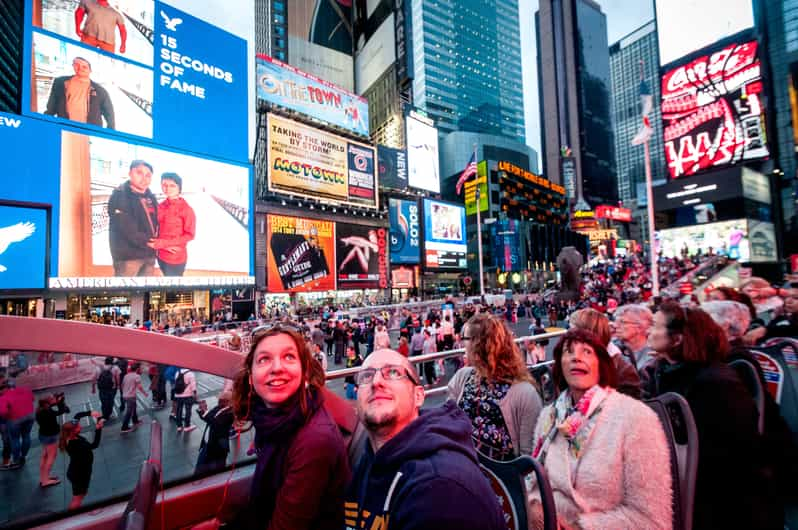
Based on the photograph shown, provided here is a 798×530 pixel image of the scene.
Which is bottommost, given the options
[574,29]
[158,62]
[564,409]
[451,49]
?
[564,409]

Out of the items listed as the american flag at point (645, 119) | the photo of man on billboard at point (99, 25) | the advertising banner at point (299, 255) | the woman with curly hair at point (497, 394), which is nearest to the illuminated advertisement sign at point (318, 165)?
the advertising banner at point (299, 255)

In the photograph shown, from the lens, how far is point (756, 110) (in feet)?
97.4

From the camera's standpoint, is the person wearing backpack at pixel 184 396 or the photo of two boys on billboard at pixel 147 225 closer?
the person wearing backpack at pixel 184 396

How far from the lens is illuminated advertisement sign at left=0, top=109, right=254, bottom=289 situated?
2080cm

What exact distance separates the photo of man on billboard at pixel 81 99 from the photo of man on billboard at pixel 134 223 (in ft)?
11.2

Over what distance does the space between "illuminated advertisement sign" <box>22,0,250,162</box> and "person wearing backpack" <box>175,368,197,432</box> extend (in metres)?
28.7

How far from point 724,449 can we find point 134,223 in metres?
30.0

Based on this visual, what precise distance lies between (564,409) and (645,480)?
46 cm

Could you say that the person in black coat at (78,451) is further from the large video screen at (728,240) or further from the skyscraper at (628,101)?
the skyscraper at (628,101)

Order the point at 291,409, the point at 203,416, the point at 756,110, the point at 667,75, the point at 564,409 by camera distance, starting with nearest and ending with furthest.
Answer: the point at 291,409, the point at 564,409, the point at 203,416, the point at 756,110, the point at 667,75

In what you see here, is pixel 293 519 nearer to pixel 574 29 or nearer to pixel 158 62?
pixel 158 62

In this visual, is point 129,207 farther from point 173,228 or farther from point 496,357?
point 496,357

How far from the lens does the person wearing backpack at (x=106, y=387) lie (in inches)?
83.4

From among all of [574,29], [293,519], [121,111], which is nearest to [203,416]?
[293,519]
